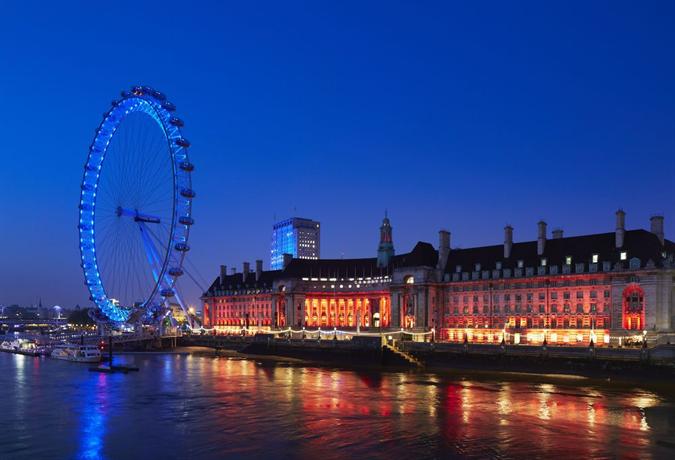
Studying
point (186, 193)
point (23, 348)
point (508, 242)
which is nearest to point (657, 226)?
point (508, 242)

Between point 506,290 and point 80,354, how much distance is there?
69.8 meters

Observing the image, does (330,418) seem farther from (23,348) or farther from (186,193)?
(23,348)

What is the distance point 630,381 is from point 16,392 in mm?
62155

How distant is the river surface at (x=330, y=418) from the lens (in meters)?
41.9

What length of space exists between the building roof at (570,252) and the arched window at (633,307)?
4196 millimetres

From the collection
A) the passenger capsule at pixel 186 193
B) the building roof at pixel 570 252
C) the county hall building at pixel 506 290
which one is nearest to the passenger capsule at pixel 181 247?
the passenger capsule at pixel 186 193

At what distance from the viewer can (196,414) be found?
2147 inches

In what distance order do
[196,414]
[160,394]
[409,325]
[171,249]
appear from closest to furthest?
1. [196,414]
2. [160,394]
3. [171,249]
4. [409,325]

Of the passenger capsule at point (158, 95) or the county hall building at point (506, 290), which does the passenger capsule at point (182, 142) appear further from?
the county hall building at point (506, 290)

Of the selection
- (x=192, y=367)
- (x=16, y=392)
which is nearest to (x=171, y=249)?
(x=192, y=367)

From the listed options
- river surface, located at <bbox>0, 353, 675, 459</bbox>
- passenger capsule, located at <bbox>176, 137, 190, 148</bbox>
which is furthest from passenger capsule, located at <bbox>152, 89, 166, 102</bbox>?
river surface, located at <bbox>0, 353, 675, 459</bbox>

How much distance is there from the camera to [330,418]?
52.4 m

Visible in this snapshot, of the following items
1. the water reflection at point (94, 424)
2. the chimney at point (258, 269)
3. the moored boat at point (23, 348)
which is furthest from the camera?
the chimney at point (258, 269)

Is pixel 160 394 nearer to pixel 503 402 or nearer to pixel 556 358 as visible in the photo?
pixel 503 402
